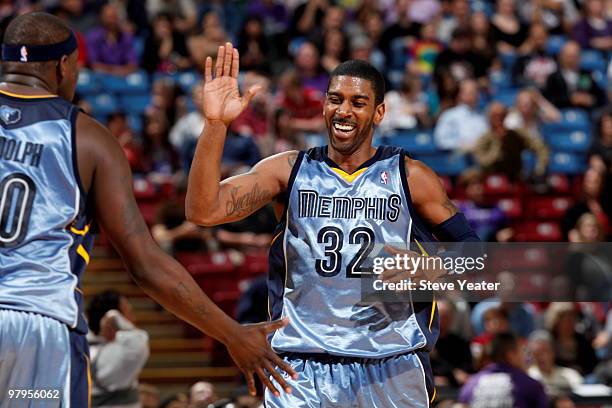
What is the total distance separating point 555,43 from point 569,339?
811 cm

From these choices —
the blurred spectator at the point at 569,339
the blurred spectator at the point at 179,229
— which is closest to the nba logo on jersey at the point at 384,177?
the blurred spectator at the point at 569,339

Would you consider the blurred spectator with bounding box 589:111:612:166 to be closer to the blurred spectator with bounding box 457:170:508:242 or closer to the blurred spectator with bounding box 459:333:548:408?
the blurred spectator with bounding box 457:170:508:242

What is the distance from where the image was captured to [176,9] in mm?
16250

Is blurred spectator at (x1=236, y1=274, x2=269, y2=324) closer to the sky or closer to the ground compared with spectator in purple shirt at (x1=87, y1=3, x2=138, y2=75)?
closer to the ground

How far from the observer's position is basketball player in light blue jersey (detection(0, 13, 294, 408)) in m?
4.36

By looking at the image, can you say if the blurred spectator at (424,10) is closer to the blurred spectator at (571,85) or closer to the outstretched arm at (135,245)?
the blurred spectator at (571,85)

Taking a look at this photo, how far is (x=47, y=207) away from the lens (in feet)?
14.5

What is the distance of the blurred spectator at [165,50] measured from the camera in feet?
49.4

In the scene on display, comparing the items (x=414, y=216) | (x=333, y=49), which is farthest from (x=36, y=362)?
(x=333, y=49)

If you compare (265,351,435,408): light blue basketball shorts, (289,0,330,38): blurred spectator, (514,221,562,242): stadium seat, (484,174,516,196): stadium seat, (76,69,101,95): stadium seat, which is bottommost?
(265,351,435,408): light blue basketball shorts

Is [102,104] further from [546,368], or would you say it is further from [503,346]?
[503,346]

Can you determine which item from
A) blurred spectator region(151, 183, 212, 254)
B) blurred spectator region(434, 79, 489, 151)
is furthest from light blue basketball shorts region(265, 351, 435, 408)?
blurred spectator region(434, 79, 489, 151)

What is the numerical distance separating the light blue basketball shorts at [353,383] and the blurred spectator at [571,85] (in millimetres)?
10816

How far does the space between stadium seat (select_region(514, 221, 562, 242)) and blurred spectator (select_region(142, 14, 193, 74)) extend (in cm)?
483
